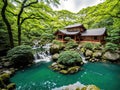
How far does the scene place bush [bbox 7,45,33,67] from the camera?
46.0 feet

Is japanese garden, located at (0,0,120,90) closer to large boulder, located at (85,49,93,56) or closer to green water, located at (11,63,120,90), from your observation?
green water, located at (11,63,120,90)

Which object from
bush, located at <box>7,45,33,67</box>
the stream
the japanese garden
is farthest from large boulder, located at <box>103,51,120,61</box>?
bush, located at <box>7,45,33,67</box>

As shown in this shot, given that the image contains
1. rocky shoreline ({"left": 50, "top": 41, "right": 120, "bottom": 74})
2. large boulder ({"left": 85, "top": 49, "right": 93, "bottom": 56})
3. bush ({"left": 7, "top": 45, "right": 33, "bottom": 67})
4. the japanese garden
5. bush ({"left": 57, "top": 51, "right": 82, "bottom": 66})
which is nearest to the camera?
the japanese garden

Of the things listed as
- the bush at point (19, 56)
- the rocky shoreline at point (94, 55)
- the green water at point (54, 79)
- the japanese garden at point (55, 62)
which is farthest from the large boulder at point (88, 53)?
the bush at point (19, 56)

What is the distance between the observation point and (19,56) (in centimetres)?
1409

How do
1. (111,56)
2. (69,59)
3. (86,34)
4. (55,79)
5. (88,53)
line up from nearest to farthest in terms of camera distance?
(55,79) → (69,59) → (111,56) → (88,53) → (86,34)

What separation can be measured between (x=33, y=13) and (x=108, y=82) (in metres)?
13.5

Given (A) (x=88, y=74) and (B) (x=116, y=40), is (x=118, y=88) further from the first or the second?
(B) (x=116, y=40)

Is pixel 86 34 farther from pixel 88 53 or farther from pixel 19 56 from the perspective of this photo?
pixel 19 56

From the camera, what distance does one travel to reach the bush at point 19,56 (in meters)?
14.0

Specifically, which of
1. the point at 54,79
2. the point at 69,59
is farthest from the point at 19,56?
the point at 69,59

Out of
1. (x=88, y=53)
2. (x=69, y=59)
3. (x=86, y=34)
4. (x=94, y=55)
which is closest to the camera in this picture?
(x=69, y=59)

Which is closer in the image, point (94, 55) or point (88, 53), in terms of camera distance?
point (94, 55)

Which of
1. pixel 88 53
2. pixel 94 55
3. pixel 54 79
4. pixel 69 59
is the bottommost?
pixel 54 79
